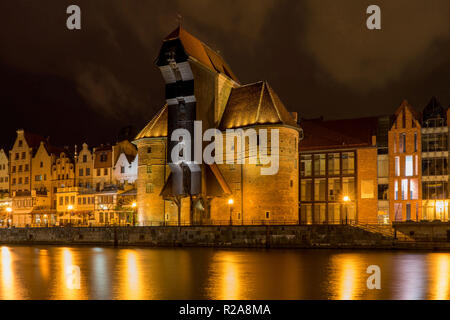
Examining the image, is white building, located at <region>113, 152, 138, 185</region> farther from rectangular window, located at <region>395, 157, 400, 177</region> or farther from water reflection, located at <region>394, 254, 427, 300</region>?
water reflection, located at <region>394, 254, 427, 300</region>

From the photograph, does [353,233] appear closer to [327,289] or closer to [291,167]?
[291,167]

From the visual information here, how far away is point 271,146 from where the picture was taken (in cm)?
5441

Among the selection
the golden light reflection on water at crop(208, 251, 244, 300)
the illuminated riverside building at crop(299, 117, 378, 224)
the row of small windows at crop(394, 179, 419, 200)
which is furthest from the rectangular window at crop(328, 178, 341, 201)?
the golden light reflection on water at crop(208, 251, 244, 300)

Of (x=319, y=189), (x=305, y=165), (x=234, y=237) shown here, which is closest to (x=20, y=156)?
(x=305, y=165)

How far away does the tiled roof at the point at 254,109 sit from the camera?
5598 cm

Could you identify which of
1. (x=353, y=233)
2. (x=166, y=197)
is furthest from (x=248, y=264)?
(x=166, y=197)

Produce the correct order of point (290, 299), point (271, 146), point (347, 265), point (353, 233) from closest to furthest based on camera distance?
point (290, 299)
point (347, 265)
point (353, 233)
point (271, 146)

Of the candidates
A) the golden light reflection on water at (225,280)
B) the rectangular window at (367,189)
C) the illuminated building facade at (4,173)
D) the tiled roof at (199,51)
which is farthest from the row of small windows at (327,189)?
the illuminated building facade at (4,173)

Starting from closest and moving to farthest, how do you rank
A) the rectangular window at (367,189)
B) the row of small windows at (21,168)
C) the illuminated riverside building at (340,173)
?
1. the rectangular window at (367,189)
2. the illuminated riverside building at (340,173)
3. the row of small windows at (21,168)

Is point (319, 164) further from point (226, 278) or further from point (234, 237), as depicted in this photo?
point (226, 278)

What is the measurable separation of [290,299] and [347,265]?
39.4 feet

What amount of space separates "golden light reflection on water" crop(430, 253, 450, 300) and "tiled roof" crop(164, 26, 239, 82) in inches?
1204

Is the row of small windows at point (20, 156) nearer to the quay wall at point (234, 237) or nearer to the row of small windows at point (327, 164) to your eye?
the quay wall at point (234, 237)

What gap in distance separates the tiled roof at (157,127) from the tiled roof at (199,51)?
8011 mm
